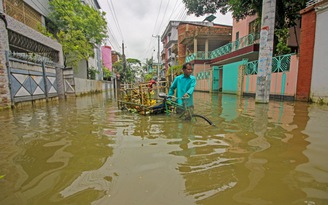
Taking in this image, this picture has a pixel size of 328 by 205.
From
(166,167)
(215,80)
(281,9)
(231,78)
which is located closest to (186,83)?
(166,167)

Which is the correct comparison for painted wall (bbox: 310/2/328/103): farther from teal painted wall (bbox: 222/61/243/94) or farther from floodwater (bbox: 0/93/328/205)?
teal painted wall (bbox: 222/61/243/94)

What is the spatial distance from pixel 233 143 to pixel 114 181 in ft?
7.01

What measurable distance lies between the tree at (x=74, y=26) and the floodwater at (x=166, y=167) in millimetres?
14596

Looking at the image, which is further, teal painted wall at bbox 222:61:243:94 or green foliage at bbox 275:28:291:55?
teal painted wall at bbox 222:61:243:94

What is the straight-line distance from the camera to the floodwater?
5.40ft

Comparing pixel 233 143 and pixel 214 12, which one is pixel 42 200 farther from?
pixel 214 12

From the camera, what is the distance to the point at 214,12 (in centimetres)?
1770

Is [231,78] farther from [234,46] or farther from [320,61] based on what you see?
[320,61]

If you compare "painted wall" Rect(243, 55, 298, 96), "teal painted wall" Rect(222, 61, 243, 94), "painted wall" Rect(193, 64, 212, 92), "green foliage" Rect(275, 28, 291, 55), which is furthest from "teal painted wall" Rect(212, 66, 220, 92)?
"painted wall" Rect(243, 55, 298, 96)

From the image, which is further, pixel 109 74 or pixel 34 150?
pixel 109 74

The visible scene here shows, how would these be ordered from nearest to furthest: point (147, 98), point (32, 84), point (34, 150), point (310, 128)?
point (34, 150) → point (310, 128) → point (147, 98) → point (32, 84)

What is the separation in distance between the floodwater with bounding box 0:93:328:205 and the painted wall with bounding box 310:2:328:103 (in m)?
5.94

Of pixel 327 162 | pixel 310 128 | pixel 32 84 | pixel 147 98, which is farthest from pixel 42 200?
pixel 32 84

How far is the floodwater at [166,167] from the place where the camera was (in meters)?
1.65
